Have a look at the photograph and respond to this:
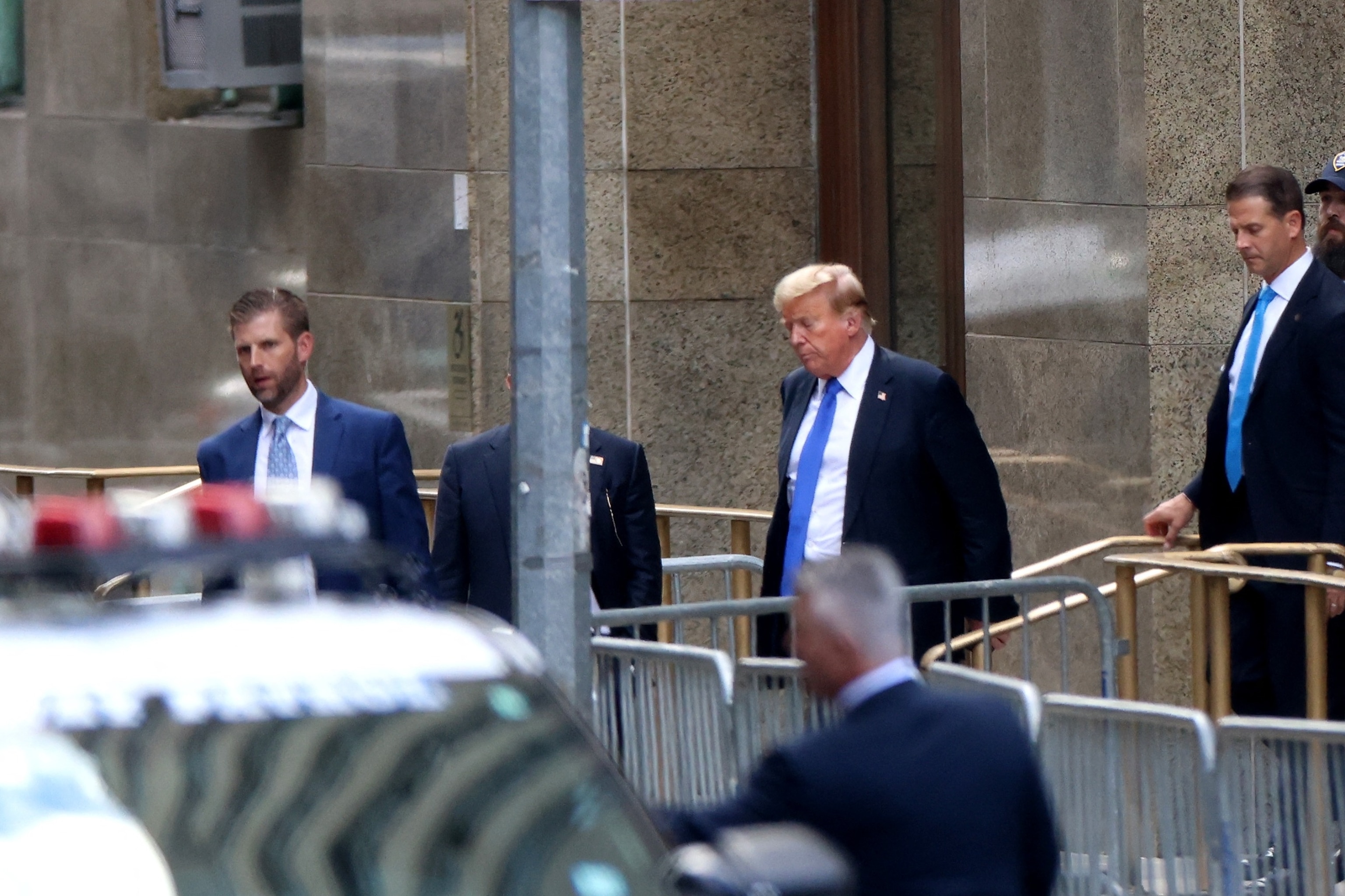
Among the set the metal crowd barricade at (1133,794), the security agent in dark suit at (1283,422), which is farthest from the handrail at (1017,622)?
the metal crowd barricade at (1133,794)

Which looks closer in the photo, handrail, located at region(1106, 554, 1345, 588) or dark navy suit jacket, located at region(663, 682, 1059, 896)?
dark navy suit jacket, located at region(663, 682, 1059, 896)

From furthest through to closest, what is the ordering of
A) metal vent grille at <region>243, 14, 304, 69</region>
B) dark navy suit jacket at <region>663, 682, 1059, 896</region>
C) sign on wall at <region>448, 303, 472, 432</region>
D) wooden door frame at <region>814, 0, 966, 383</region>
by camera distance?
1. metal vent grille at <region>243, 14, 304, 69</region>
2. sign on wall at <region>448, 303, 472, 432</region>
3. wooden door frame at <region>814, 0, 966, 383</region>
4. dark navy suit jacket at <region>663, 682, 1059, 896</region>

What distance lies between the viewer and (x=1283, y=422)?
22.6ft

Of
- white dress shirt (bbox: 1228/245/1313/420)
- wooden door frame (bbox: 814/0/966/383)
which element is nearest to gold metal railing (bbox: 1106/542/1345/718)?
white dress shirt (bbox: 1228/245/1313/420)

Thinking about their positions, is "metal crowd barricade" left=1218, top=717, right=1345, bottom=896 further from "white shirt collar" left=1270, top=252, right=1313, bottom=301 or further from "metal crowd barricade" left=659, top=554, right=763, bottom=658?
"metal crowd barricade" left=659, top=554, right=763, bottom=658

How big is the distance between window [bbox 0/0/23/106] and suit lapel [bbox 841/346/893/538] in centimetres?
1014

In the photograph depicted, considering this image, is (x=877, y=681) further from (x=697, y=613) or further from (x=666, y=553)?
(x=666, y=553)

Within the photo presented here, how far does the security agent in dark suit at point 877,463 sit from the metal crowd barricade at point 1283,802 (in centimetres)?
208

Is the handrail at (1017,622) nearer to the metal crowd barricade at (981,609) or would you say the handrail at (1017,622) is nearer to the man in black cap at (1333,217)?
the metal crowd barricade at (981,609)

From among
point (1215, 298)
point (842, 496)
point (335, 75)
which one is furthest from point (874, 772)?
point (335, 75)

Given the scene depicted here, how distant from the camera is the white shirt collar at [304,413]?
6758mm

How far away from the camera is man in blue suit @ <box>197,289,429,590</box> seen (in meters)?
6.73

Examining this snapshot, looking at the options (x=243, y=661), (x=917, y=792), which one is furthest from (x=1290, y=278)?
(x=243, y=661)

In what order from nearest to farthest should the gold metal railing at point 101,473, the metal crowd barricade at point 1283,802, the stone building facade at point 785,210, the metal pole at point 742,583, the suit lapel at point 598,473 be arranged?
the metal crowd barricade at point 1283,802 → the suit lapel at point 598,473 → the metal pole at point 742,583 → the stone building facade at point 785,210 → the gold metal railing at point 101,473
